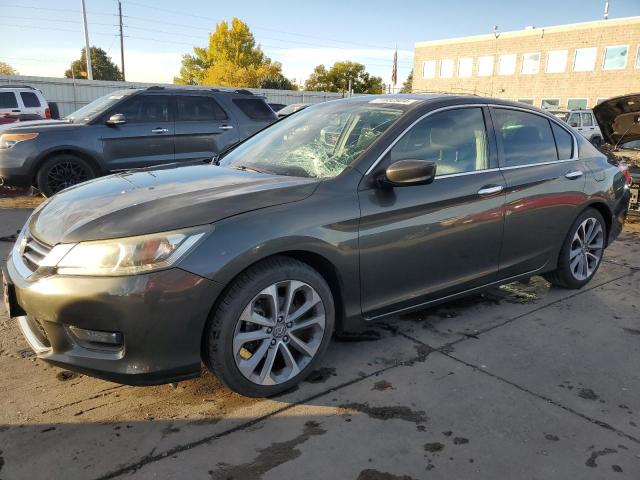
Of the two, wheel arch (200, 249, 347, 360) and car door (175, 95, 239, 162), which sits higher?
car door (175, 95, 239, 162)

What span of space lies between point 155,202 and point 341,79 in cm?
5166

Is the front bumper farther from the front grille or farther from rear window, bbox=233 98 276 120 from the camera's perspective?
rear window, bbox=233 98 276 120

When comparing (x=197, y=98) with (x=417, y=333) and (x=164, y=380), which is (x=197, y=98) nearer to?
(x=417, y=333)

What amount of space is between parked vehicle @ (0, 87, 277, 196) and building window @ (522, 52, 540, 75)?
38.3 meters

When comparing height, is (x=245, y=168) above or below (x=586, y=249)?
above

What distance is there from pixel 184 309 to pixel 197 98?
6.65 m

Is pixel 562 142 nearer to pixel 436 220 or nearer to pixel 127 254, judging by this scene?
pixel 436 220

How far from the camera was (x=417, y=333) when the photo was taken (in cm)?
358

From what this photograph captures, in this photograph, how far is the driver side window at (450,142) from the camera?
3.22 metres

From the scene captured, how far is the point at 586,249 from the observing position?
446cm

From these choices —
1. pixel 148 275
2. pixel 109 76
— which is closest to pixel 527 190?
pixel 148 275

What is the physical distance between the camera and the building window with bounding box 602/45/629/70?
116ft

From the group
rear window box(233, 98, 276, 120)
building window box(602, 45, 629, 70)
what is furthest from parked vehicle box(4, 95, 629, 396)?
building window box(602, 45, 629, 70)

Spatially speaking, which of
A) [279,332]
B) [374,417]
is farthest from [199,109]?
[374,417]
